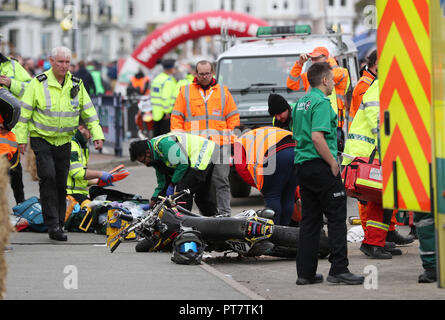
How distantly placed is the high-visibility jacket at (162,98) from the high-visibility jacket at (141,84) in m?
8.09

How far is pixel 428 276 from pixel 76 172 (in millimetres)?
5421

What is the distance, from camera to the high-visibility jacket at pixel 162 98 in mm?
21250

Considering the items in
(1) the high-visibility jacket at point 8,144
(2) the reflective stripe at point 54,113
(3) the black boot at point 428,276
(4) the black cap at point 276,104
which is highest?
(4) the black cap at point 276,104

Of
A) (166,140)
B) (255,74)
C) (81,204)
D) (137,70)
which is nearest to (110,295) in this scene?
(166,140)

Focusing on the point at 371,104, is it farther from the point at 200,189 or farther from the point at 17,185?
the point at 17,185

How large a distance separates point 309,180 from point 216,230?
1.54 metres

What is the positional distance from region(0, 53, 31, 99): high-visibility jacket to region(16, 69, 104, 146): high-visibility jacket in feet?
7.68

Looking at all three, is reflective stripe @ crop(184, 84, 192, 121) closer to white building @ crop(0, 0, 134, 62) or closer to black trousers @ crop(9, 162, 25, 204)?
black trousers @ crop(9, 162, 25, 204)

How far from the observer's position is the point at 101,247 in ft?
37.7

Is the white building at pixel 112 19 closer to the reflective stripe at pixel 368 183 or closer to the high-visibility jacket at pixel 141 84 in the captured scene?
the high-visibility jacket at pixel 141 84

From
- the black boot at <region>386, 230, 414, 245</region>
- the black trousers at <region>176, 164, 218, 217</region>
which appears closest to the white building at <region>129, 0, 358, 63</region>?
the black trousers at <region>176, 164, 218, 217</region>

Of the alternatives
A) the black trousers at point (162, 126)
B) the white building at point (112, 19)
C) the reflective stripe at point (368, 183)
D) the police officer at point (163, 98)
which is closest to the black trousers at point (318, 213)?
the reflective stripe at point (368, 183)

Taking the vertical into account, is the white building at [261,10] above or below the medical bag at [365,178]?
above
